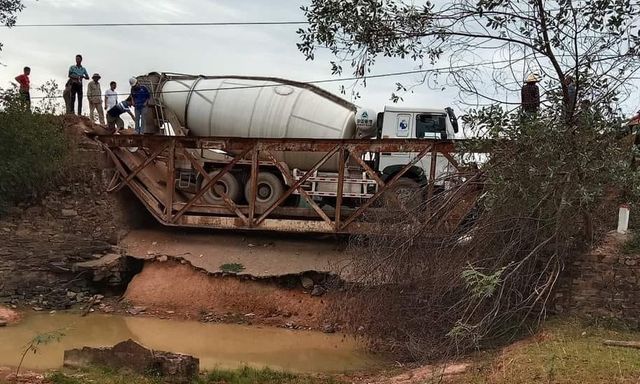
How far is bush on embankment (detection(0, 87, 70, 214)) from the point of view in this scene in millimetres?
12438

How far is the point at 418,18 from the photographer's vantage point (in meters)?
7.34

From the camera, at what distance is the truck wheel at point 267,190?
45.0 feet

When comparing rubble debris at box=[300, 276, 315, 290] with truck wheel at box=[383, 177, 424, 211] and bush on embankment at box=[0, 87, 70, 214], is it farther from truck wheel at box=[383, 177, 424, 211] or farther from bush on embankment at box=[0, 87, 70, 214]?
bush on embankment at box=[0, 87, 70, 214]

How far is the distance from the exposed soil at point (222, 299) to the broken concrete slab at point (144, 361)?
167 inches

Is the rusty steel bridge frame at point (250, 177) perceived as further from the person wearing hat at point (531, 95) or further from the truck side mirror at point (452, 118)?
the person wearing hat at point (531, 95)

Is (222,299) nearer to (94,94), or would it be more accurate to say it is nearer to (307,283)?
(307,283)

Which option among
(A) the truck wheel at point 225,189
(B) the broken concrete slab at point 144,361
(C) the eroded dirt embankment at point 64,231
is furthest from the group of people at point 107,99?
(B) the broken concrete slab at point 144,361

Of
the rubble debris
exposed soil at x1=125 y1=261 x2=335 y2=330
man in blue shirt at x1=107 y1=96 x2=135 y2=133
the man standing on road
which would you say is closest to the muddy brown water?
exposed soil at x1=125 y1=261 x2=335 y2=330

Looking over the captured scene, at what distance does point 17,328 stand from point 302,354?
477cm

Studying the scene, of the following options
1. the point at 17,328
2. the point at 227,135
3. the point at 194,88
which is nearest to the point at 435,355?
the point at 17,328

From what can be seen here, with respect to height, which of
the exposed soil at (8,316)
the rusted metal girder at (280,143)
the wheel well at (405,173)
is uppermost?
the rusted metal girder at (280,143)

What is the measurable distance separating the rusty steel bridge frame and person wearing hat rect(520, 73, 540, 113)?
13.6 ft

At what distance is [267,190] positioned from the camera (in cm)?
1387

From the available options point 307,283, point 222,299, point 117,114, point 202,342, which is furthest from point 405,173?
point 117,114
